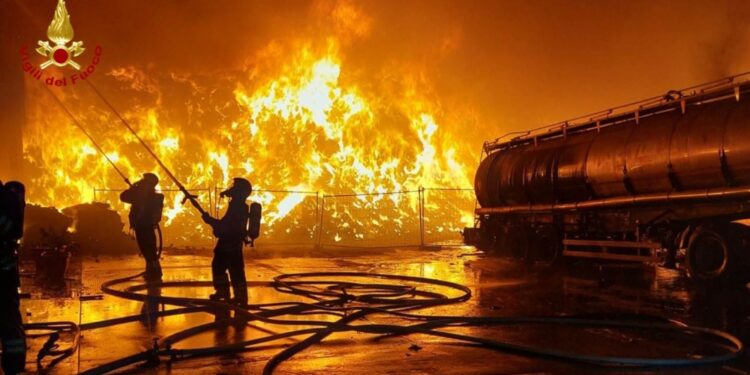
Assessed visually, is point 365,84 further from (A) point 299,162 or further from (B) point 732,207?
(B) point 732,207

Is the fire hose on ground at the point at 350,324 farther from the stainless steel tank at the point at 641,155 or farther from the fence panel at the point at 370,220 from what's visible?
the fence panel at the point at 370,220

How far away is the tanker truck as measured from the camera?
9.94 metres

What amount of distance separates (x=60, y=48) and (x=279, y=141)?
9973 millimetres

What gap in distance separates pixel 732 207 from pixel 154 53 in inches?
1014

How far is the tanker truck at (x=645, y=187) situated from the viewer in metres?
9.94

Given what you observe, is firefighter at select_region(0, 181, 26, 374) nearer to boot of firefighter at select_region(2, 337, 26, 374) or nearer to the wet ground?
boot of firefighter at select_region(2, 337, 26, 374)

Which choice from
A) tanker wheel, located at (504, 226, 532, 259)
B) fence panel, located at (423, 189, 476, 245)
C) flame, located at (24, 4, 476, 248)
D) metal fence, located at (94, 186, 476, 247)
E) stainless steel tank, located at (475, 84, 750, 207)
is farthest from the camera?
fence panel, located at (423, 189, 476, 245)

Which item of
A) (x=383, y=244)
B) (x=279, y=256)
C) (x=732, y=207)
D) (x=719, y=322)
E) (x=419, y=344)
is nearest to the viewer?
(x=419, y=344)

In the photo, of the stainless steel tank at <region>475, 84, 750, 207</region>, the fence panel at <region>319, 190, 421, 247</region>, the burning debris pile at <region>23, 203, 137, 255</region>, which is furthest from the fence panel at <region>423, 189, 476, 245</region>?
the burning debris pile at <region>23, 203, 137, 255</region>

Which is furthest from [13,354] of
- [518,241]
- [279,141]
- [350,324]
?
[279,141]

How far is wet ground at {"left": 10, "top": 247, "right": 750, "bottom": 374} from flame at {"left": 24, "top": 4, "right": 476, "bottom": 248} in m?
11.8

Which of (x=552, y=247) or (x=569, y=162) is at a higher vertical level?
(x=569, y=162)

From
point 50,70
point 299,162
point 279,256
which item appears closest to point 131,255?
point 279,256

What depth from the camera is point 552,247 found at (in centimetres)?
1507
